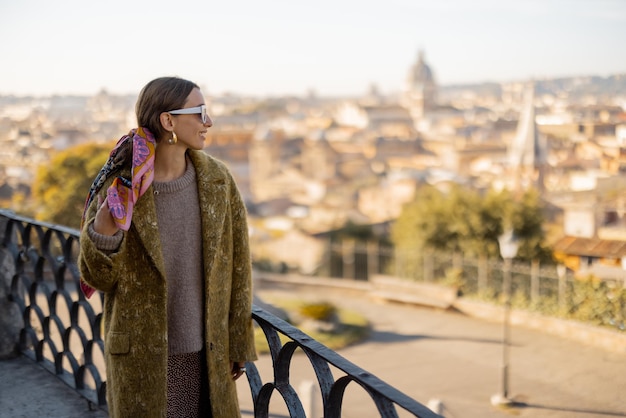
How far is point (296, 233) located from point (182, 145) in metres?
36.7

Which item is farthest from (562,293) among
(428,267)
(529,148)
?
(529,148)

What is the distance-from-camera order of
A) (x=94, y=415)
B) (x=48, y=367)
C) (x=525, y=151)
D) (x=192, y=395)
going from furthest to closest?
(x=525, y=151), (x=48, y=367), (x=94, y=415), (x=192, y=395)

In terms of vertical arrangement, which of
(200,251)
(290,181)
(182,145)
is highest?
(182,145)

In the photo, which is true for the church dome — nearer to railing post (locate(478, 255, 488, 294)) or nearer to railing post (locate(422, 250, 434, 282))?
railing post (locate(422, 250, 434, 282))

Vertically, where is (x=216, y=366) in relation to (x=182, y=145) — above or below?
below

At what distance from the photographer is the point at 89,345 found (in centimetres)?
305

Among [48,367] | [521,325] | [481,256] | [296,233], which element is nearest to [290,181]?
[296,233]

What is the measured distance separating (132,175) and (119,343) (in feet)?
1.43

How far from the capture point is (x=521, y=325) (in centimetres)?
1534

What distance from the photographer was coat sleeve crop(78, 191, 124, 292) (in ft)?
6.26

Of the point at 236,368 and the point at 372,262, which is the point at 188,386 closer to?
the point at 236,368

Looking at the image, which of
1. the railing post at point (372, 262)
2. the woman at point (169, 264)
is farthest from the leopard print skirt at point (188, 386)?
the railing post at point (372, 262)

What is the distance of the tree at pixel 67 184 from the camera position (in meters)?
18.2

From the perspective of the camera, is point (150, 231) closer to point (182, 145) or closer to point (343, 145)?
point (182, 145)
